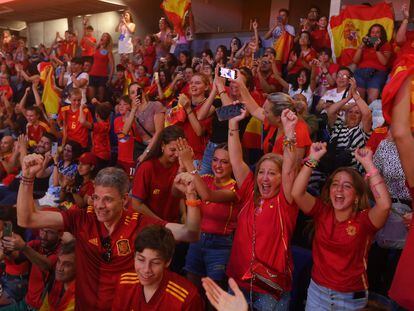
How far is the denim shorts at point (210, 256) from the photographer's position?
2920mm

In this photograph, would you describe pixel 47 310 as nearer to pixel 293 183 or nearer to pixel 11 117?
pixel 293 183

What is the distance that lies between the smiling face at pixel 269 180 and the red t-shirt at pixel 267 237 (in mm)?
31

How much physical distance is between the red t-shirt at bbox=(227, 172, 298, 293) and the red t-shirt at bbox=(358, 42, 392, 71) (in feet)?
11.5

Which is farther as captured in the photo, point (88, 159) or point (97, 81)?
point (97, 81)

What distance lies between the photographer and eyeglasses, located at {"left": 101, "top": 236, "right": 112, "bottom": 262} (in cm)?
234

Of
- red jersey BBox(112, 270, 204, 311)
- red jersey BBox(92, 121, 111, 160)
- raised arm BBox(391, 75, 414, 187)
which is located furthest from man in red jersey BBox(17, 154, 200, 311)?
red jersey BBox(92, 121, 111, 160)

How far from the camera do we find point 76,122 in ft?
19.3

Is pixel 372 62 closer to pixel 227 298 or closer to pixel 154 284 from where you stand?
pixel 154 284

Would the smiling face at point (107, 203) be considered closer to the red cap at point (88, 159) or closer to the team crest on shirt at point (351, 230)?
the team crest on shirt at point (351, 230)

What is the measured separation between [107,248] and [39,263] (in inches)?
33.7

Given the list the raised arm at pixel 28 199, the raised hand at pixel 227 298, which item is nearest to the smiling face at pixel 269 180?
the raised hand at pixel 227 298

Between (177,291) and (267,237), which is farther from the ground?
(267,237)

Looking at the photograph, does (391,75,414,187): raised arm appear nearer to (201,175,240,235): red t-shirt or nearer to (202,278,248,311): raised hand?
(202,278,248,311): raised hand

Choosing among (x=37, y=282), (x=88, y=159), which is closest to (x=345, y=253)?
(x=37, y=282)
